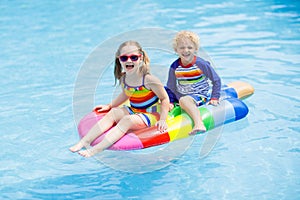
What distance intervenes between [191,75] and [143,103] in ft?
1.89

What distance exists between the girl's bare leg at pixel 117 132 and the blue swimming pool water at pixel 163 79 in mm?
309

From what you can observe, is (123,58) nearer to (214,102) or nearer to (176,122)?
(176,122)

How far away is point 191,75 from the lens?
4574mm

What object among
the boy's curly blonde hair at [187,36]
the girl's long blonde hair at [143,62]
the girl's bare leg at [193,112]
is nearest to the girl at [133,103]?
the girl's long blonde hair at [143,62]

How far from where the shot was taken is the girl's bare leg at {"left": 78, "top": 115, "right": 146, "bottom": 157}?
12.7ft

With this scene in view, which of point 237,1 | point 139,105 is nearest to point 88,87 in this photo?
point 139,105

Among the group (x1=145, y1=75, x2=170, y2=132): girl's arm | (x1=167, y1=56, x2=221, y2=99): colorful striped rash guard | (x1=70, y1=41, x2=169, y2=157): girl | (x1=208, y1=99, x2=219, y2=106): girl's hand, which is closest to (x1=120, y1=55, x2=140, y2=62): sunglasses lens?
(x1=70, y1=41, x2=169, y2=157): girl

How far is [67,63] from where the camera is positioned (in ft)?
22.2

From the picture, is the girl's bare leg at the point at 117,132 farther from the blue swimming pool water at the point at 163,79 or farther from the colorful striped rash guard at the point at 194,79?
the colorful striped rash guard at the point at 194,79

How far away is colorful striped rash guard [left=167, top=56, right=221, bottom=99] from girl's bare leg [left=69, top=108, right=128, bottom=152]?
0.62 metres

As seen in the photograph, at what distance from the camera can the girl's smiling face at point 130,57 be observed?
160 inches

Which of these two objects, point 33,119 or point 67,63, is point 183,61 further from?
point 67,63

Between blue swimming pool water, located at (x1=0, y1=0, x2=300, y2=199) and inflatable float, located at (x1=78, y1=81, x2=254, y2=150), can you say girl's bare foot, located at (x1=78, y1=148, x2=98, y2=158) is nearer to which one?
inflatable float, located at (x1=78, y1=81, x2=254, y2=150)

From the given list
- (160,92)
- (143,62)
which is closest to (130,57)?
(143,62)
